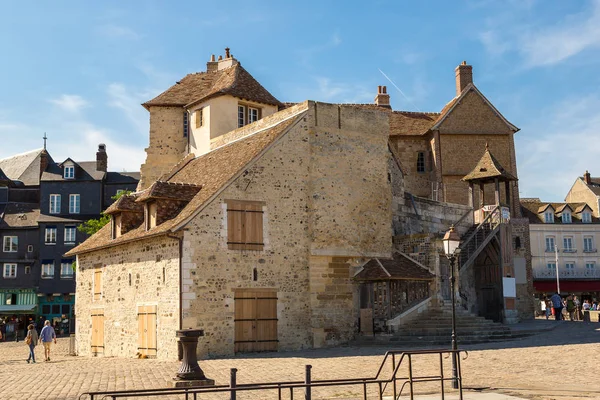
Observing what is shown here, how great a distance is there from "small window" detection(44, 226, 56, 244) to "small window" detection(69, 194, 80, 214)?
1.64 meters

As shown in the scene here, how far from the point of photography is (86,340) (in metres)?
25.6

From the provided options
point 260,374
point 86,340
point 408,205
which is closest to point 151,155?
point 86,340

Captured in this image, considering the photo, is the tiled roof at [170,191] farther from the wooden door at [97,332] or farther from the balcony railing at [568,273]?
the balcony railing at [568,273]

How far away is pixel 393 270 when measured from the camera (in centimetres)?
2166

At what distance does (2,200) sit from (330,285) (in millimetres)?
33969

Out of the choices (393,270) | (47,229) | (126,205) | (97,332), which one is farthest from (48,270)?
(393,270)

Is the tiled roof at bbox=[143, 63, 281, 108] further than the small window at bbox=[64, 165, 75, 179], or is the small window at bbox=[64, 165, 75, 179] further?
the small window at bbox=[64, 165, 75, 179]

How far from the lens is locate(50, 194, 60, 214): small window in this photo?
46.7m

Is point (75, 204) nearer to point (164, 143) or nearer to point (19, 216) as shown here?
point (19, 216)

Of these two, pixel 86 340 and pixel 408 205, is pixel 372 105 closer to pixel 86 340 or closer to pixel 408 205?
pixel 408 205

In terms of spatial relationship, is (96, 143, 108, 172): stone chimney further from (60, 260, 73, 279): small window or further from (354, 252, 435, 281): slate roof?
(354, 252, 435, 281): slate roof

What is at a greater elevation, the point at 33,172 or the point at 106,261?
the point at 33,172

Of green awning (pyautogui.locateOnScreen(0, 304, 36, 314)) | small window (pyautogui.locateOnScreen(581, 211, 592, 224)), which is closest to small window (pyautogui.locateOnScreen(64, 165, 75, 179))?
green awning (pyautogui.locateOnScreen(0, 304, 36, 314))

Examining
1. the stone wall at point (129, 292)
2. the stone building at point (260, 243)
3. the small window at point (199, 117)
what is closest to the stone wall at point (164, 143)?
the small window at point (199, 117)
